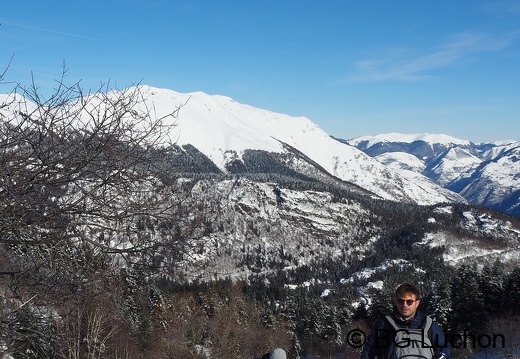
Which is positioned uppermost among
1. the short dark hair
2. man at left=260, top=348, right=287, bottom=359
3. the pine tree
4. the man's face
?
the short dark hair

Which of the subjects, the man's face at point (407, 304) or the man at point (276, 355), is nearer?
the man at point (276, 355)

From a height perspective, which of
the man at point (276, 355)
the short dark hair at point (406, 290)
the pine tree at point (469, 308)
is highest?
the short dark hair at point (406, 290)

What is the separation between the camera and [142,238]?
517 cm

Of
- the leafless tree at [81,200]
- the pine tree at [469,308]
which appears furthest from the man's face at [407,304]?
the pine tree at [469,308]

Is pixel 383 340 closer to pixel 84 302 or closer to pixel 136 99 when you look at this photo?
pixel 84 302

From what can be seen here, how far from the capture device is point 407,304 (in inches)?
215

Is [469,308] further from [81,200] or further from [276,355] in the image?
[81,200]

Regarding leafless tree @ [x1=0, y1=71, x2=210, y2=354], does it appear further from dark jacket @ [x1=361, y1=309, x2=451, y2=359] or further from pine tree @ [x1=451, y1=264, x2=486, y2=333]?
pine tree @ [x1=451, y1=264, x2=486, y2=333]

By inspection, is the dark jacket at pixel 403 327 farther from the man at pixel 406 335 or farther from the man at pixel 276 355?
the man at pixel 276 355

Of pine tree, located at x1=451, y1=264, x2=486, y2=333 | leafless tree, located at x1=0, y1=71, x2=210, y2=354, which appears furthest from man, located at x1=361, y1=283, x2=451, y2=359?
pine tree, located at x1=451, y1=264, x2=486, y2=333

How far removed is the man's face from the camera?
544cm

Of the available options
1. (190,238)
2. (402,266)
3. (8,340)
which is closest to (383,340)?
(190,238)

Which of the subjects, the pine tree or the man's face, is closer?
the man's face

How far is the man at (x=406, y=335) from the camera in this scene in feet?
17.6
